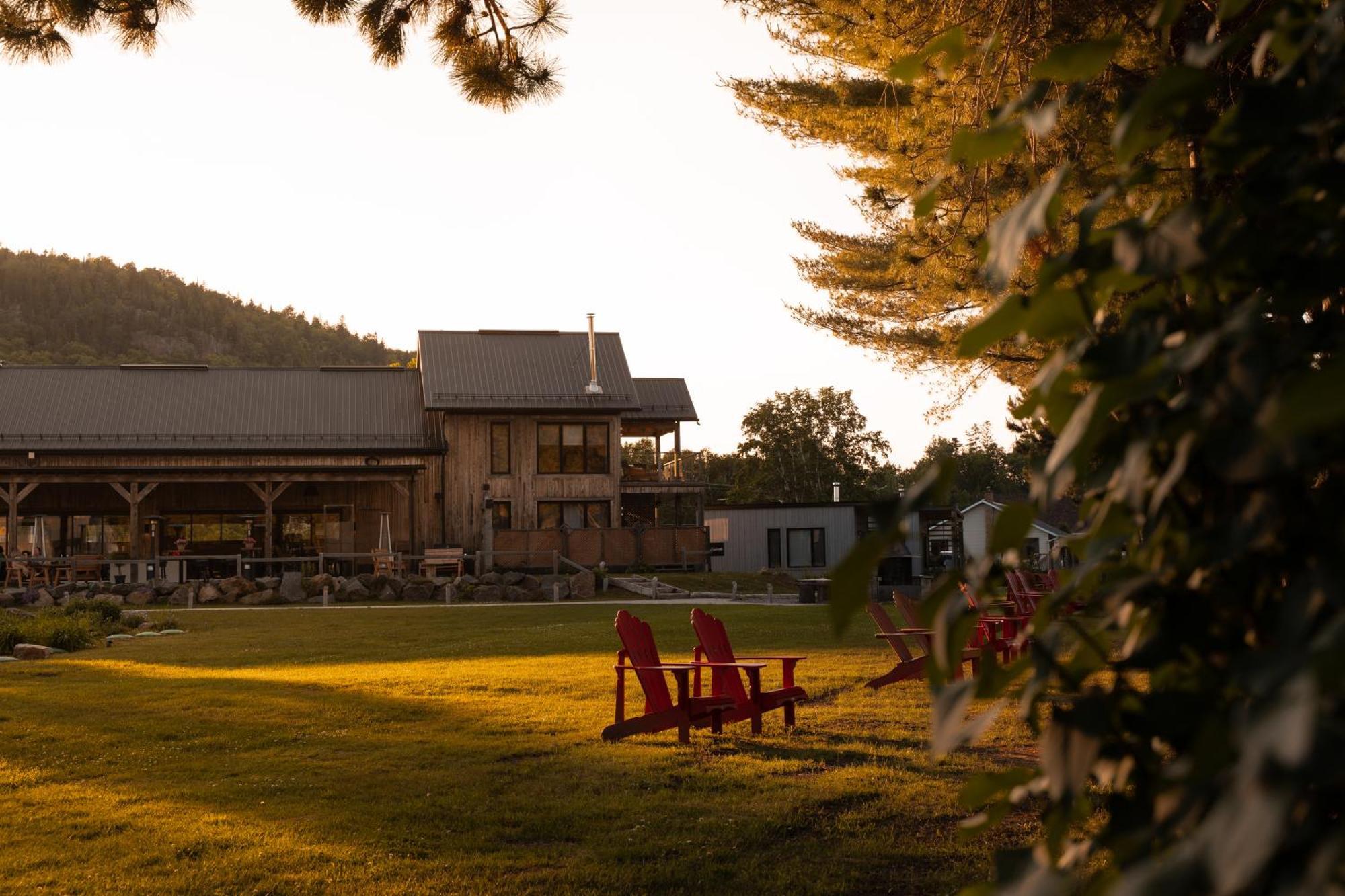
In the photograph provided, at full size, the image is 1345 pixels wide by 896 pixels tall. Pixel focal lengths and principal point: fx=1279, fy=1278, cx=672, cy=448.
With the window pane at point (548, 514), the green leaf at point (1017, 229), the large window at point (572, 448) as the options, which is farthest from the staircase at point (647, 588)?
the green leaf at point (1017, 229)

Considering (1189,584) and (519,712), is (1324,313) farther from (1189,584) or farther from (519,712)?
(519,712)

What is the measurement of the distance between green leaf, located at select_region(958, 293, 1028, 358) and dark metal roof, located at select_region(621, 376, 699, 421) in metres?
41.1

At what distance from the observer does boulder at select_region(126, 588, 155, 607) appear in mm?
29406

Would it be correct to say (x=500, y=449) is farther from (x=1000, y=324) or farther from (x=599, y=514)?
(x=1000, y=324)

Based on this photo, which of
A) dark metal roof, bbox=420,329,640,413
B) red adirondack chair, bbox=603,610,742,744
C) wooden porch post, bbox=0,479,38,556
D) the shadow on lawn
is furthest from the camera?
dark metal roof, bbox=420,329,640,413

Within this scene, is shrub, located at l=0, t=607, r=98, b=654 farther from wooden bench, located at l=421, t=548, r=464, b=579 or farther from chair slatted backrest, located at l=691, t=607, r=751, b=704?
wooden bench, located at l=421, t=548, r=464, b=579

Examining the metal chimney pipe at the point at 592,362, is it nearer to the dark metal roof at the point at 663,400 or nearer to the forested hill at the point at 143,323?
the dark metal roof at the point at 663,400

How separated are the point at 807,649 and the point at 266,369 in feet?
99.3

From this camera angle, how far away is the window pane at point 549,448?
40938 millimetres

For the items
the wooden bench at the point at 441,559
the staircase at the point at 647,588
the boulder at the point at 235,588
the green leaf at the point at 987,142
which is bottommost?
the staircase at the point at 647,588

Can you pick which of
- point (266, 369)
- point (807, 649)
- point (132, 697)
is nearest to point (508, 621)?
point (807, 649)

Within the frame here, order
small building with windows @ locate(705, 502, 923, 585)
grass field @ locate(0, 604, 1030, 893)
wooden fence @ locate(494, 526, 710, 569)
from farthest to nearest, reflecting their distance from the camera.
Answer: small building with windows @ locate(705, 502, 923, 585) → wooden fence @ locate(494, 526, 710, 569) → grass field @ locate(0, 604, 1030, 893)

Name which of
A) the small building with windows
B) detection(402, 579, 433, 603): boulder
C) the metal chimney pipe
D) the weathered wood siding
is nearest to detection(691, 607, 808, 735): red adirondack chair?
detection(402, 579, 433, 603): boulder

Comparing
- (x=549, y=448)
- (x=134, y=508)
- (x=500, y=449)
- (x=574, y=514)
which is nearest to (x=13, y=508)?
(x=134, y=508)
